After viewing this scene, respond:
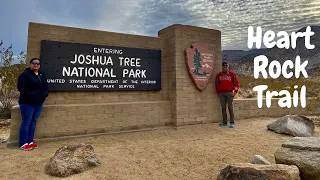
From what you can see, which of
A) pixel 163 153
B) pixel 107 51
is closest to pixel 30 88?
pixel 107 51

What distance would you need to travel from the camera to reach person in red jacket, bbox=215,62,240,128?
7.23 meters

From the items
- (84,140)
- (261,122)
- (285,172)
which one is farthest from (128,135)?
(261,122)

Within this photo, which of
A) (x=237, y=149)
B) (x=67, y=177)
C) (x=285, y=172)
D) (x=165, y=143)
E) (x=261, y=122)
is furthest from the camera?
(x=261, y=122)

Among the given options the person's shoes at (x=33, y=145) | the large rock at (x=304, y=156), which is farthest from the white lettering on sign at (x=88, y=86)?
the large rock at (x=304, y=156)

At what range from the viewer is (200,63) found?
24.2 ft

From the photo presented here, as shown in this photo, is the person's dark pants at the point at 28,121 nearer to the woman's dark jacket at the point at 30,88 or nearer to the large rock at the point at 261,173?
the woman's dark jacket at the point at 30,88

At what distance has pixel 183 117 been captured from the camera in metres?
7.00

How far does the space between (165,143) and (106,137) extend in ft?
5.43

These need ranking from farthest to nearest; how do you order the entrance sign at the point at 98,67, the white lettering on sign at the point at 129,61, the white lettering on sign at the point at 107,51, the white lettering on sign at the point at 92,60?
the white lettering on sign at the point at 129,61, the white lettering on sign at the point at 107,51, the white lettering on sign at the point at 92,60, the entrance sign at the point at 98,67

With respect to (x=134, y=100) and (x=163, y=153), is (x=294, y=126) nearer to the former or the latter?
(x=163, y=153)

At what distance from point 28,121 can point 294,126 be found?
723 centimetres

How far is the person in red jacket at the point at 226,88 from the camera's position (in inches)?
285

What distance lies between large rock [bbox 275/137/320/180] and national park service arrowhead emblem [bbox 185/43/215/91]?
4044 mm

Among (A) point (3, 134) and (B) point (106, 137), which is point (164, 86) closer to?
(B) point (106, 137)
